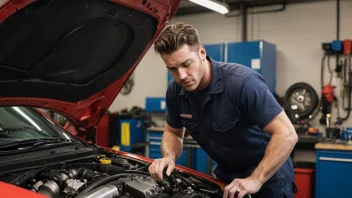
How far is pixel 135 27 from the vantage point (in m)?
1.83

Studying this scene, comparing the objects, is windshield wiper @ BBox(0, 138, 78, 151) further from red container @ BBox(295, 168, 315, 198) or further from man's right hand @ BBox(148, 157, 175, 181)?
red container @ BBox(295, 168, 315, 198)

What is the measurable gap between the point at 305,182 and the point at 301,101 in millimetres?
1226

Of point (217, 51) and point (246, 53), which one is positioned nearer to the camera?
point (246, 53)

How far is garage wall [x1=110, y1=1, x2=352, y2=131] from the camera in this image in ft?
16.9

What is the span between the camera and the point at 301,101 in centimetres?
508

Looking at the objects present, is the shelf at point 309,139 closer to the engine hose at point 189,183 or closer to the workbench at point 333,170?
the workbench at point 333,170

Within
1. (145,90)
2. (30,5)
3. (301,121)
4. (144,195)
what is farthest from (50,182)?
(145,90)

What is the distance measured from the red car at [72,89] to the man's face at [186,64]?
0.81 feet

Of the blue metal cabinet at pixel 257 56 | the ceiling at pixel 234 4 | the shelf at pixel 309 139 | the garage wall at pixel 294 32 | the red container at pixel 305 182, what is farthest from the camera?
the ceiling at pixel 234 4

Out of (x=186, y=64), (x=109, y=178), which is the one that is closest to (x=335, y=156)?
(x=186, y=64)

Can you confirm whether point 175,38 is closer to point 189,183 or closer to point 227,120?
point 227,120

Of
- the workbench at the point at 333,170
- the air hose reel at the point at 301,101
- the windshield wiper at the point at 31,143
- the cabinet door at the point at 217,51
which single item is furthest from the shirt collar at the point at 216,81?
the air hose reel at the point at 301,101

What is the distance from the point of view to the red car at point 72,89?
1.50m

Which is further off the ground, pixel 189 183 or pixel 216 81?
pixel 216 81
